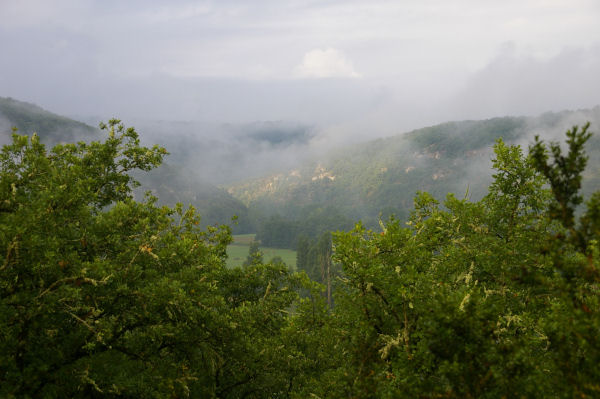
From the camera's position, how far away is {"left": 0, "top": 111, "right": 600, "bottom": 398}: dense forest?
646 centimetres

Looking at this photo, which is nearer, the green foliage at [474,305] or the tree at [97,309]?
the green foliage at [474,305]

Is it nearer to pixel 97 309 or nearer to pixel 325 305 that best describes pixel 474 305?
pixel 325 305

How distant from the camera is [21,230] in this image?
8.05m

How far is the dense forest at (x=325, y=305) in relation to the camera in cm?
646

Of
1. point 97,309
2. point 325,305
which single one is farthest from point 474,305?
point 97,309

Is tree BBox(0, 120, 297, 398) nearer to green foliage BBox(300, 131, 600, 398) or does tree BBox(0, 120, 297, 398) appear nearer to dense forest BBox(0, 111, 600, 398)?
dense forest BBox(0, 111, 600, 398)

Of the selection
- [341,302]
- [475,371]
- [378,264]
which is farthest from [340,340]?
[475,371]

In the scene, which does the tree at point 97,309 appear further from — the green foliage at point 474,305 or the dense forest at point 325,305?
the green foliage at point 474,305

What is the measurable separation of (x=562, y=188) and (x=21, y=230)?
34.9 feet

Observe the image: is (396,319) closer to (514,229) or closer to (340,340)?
(340,340)

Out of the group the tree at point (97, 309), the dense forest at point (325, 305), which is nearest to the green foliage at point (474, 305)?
the dense forest at point (325, 305)

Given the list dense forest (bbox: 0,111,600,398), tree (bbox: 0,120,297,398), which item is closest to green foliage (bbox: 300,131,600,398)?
dense forest (bbox: 0,111,600,398)

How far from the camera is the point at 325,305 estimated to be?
14.9m

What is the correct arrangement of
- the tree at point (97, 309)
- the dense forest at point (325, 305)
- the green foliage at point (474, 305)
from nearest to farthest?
the green foliage at point (474, 305) → the dense forest at point (325, 305) → the tree at point (97, 309)
